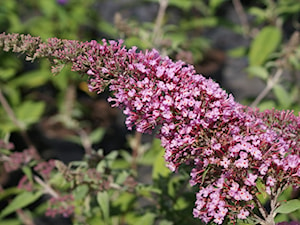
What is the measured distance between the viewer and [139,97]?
1.49 metres

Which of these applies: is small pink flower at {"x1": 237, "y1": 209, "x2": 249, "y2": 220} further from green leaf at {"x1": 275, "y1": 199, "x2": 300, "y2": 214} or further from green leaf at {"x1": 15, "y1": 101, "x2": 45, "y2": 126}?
green leaf at {"x1": 15, "y1": 101, "x2": 45, "y2": 126}

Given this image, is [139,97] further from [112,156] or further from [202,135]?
[112,156]

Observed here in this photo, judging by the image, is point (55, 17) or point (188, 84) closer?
point (188, 84)

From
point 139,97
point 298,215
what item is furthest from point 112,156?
point 298,215

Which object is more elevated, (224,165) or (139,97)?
(139,97)

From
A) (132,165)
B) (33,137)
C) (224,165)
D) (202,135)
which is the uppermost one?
(33,137)

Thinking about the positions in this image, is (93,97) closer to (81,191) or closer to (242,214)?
(81,191)

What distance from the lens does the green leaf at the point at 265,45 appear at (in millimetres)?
3289

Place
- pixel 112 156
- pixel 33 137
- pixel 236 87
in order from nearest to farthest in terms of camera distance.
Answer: pixel 112 156 < pixel 33 137 < pixel 236 87

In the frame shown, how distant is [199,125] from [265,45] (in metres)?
2.08

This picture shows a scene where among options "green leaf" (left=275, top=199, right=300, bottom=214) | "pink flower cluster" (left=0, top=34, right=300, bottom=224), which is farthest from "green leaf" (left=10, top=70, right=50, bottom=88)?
"green leaf" (left=275, top=199, right=300, bottom=214)

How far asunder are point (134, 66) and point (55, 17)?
3.44 m

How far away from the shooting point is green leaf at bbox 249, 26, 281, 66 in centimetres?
329

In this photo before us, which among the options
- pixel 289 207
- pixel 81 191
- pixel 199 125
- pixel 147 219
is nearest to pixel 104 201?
pixel 81 191
